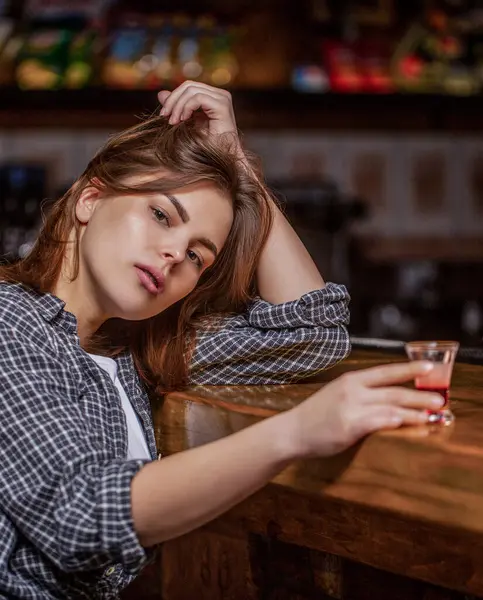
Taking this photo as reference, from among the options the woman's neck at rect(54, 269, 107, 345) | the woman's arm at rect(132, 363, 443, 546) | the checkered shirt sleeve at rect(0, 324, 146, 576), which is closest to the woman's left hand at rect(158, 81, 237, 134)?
the woman's neck at rect(54, 269, 107, 345)

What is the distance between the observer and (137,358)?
1.63 meters

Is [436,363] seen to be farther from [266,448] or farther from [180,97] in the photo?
[180,97]

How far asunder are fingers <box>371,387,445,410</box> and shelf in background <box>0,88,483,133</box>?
2.79 meters

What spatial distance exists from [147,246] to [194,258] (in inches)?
4.1

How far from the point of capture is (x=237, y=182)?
160cm

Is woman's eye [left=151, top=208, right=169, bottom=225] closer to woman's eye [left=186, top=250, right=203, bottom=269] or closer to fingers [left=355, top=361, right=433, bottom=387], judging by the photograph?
woman's eye [left=186, top=250, right=203, bottom=269]

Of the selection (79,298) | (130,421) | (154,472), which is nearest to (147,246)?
(79,298)

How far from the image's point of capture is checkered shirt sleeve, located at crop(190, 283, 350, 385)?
1.60 metres

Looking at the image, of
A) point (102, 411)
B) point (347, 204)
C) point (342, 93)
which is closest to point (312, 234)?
point (347, 204)

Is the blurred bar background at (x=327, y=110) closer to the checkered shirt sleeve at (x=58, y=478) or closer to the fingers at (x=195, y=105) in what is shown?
the fingers at (x=195, y=105)

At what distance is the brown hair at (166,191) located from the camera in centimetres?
149

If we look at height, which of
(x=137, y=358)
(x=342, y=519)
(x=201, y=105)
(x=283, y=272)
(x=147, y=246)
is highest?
(x=201, y=105)

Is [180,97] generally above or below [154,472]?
above

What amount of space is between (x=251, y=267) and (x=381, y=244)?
282 centimetres
